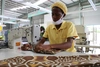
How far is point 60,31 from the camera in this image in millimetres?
1379

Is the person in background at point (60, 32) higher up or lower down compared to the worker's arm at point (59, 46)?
higher up

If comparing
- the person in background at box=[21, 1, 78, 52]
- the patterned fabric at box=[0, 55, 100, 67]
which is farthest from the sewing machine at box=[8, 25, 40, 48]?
the patterned fabric at box=[0, 55, 100, 67]

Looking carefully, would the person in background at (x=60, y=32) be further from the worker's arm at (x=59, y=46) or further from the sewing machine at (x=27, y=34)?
the sewing machine at (x=27, y=34)

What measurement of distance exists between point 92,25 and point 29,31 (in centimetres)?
617

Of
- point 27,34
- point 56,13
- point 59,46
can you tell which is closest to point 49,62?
point 59,46

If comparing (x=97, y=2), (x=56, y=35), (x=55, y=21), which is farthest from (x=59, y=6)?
(x=97, y=2)

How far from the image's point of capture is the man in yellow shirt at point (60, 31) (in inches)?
46.0

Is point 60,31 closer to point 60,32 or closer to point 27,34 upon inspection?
point 60,32

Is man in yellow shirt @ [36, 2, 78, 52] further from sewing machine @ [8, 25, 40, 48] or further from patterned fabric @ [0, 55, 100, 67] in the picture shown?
patterned fabric @ [0, 55, 100, 67]

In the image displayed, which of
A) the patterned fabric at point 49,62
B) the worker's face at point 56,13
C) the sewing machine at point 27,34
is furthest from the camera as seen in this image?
the sewing machine at point 27,34

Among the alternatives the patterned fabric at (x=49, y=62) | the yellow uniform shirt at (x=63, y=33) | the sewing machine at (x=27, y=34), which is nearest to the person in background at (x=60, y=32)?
the yellow uniform shirt at (x=63, y=33)

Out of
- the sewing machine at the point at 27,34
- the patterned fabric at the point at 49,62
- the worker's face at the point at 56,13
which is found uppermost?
the worker's face at the point at 56,13

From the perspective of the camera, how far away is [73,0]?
666cm

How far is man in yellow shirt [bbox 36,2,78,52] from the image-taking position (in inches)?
46.0
